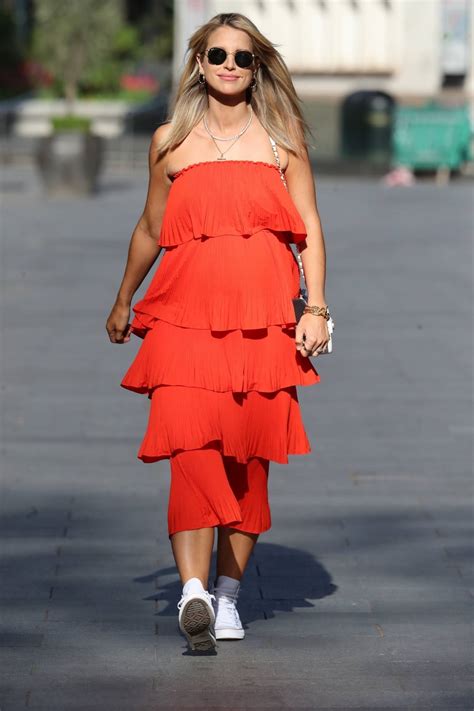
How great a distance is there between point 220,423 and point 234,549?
0.45 meters

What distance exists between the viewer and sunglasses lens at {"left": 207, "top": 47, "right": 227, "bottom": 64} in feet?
15.5

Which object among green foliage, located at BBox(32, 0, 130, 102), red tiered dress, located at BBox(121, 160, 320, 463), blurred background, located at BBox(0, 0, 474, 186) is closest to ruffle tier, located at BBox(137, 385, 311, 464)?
red tiered dress, located at BBox(121, 160, 320, 463)

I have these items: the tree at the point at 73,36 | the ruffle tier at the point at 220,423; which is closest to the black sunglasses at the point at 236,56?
the ruffle tier at the point at 220,423

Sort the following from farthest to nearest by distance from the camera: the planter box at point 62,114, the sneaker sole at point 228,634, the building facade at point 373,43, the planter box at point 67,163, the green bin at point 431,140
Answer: the planter box at point 62,114, the building facade at point 373,43, the green bin at point 431,140, the planter box at point 67,163, the sneaker sole at point 228,634

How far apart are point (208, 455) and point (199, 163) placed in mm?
819

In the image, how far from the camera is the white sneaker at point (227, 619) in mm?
4891

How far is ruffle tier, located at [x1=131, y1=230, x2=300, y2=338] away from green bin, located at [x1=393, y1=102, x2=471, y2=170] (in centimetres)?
2232

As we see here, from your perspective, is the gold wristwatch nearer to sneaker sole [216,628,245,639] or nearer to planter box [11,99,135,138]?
sneaker sole [216,628,245,639]

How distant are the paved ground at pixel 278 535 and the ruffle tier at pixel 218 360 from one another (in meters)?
0.76

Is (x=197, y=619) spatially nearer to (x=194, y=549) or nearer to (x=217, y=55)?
(x=194, y=549)

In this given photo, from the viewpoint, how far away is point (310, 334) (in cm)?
473

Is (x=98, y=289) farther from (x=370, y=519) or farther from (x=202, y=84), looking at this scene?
(x=202, y=84)

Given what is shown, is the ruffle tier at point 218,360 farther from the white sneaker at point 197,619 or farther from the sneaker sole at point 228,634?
the sneaker sole at point 228,634

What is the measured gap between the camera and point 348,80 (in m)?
34.6
